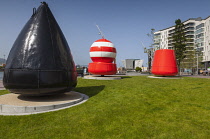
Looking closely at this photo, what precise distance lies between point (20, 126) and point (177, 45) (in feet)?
122

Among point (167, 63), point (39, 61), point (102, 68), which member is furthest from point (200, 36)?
point (39, 61)

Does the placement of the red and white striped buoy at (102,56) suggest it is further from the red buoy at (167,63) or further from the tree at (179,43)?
the tree at (179,43)

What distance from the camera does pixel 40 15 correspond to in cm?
745

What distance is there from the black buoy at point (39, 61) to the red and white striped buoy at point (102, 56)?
33.4 ft

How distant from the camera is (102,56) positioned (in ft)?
57.9

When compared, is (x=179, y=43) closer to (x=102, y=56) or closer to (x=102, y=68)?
(x=102, y=56)

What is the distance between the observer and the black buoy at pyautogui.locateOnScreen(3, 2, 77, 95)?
6.57 meters

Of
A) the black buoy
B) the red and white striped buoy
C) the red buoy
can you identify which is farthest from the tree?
the black buoy

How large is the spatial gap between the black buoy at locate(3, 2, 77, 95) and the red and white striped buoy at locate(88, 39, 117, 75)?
10172 mm

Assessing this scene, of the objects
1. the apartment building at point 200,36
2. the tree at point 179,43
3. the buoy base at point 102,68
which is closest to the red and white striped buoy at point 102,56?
the buoy base at point 102,68

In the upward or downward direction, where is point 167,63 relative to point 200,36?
downward

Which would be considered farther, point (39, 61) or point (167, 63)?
point (167, 63)

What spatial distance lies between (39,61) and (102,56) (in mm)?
11339

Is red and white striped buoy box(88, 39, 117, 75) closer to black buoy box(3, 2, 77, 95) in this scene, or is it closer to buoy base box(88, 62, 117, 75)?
buoy base box(88, 62, 117, 75)
